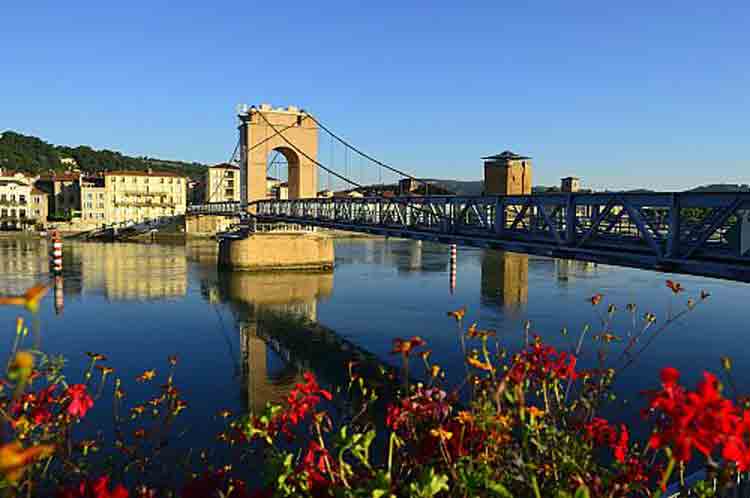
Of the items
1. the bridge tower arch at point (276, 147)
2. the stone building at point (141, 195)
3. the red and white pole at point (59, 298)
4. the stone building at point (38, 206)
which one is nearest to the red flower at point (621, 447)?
the red and white pole at point (59, 298)

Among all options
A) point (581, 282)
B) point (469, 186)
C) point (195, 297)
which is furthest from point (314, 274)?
point (469, 186)

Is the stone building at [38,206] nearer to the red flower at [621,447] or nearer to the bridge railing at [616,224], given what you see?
the bridge railing at [616,224]

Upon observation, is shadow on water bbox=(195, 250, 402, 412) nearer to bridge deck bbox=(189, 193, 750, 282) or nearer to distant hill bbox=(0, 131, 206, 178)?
bridge deck bbox=(189, 193, 750, 282)

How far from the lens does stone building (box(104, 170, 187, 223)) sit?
241ft

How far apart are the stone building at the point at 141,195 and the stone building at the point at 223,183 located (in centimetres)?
835

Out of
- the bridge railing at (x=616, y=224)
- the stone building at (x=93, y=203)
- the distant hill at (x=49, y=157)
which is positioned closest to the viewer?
the bridge railing at (x=616, y=224)

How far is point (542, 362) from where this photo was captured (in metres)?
3.28

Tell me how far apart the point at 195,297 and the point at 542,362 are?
24.9 m

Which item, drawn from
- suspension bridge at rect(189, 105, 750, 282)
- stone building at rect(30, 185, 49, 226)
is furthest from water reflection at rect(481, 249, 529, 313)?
stone building at rect(30, 185, 49, 226)

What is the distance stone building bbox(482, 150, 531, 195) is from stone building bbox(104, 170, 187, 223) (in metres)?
42.8

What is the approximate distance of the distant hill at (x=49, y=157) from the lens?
10325cm

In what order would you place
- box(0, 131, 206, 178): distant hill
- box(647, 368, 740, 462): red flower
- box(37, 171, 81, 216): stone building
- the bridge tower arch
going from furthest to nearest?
box(0, 131, 206, 178): distant hill < box(37, 171, 81, 216): stone building < the bridge tower arch < box(647, 368, 740, 462): red flower

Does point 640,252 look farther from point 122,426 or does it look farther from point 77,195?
point 77,195

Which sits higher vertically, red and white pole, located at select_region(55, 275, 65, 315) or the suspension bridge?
the suspension bridge
